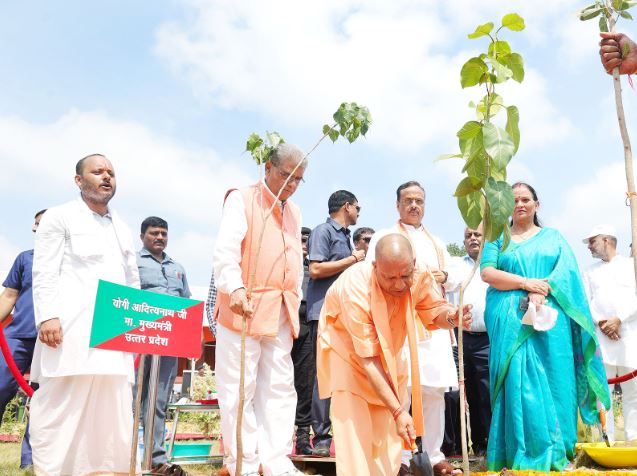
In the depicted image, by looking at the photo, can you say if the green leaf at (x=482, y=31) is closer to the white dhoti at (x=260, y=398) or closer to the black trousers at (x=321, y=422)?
the white dhoti at (x=260, y=398)

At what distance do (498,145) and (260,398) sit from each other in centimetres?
236

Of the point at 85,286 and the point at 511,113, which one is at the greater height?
the point at 511,113

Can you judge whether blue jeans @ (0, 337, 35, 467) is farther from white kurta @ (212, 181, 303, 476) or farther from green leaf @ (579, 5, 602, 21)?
green leaf @ (579, 5, 602, 21)

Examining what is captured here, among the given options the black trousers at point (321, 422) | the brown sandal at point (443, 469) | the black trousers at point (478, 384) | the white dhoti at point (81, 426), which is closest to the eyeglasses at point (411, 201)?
the black trousers at point (478, 384)

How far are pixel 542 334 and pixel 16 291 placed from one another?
4.31 metres

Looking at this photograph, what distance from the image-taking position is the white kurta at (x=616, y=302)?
626 centimetres

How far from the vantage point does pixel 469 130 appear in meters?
2.89

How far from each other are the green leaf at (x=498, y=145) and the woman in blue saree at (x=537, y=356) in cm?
232

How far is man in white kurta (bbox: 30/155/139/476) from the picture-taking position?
3.97 m

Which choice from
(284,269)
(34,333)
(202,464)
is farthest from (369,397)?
(34,333)

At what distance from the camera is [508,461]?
4.59 meters

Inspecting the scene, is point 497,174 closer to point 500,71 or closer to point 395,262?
point 500,71

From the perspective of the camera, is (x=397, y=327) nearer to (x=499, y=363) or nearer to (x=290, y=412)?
(x=290, y=412)

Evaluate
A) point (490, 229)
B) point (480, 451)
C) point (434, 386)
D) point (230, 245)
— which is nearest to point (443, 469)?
point (434, 386)
